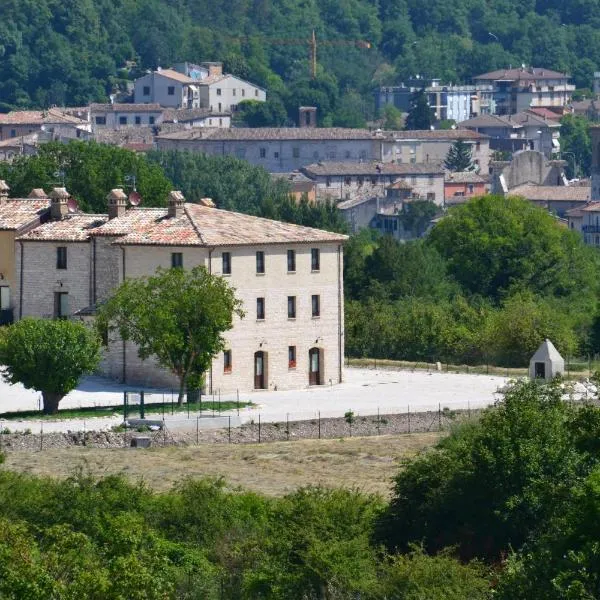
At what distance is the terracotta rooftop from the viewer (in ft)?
575

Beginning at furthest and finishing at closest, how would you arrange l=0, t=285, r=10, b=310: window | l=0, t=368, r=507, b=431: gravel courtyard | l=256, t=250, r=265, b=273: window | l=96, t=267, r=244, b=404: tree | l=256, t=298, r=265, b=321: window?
l=0, t=285, r=10, b=310: window < l=256, t=250, r=265, b=273: window < l=256, t=298, r=265, b=321: window < l=96, t=267, r=244, b=404: tree < l=0, t=368, r=507, b=431: gravel courtyard

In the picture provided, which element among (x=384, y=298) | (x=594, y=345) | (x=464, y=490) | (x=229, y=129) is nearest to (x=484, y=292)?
(x=384, y=298)

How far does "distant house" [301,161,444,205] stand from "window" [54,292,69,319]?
97.3 meters

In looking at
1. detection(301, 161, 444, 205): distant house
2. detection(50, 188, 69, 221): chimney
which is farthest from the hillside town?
detection(301, 161, 444, 205): distant house

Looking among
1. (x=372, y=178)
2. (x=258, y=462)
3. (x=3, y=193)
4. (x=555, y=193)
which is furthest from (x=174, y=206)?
(x=372, y=178)

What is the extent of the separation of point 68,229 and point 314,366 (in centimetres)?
729

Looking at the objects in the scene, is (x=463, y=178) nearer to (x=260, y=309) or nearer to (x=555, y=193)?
(x=555, y=193)

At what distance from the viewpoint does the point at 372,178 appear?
17662cm

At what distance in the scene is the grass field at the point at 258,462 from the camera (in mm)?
56875

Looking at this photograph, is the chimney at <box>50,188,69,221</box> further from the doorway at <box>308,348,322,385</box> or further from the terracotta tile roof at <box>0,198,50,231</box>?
the doorway at <box>308,348,322,385</box>

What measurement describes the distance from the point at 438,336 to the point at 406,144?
392ft

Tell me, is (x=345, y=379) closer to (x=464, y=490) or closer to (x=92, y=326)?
(x=92, y=326)

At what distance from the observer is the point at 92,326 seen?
68.6m

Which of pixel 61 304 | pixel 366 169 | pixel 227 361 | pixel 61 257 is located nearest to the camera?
pixel 227 361
